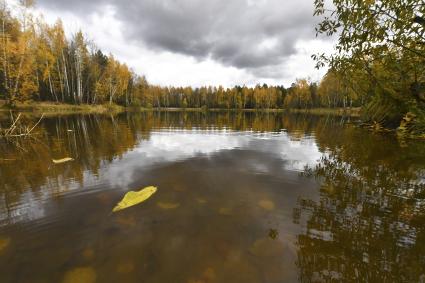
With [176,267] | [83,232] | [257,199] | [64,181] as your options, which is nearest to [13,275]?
[83,232]

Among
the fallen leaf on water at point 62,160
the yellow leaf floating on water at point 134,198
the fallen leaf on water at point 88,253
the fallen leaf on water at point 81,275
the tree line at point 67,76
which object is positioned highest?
the tree line at point 67,76

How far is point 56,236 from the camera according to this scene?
180 inches

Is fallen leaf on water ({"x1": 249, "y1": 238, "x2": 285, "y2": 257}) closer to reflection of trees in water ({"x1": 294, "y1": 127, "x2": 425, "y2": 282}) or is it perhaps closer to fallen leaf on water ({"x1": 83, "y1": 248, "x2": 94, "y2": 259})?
reflection of trees in water ({"x1": 294, "y1": 127, "x2": 425, "y2": 282})

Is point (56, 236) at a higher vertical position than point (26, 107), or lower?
lower

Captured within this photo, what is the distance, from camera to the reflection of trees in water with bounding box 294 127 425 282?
368 centimetres

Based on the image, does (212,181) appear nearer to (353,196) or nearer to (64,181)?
(353,196)

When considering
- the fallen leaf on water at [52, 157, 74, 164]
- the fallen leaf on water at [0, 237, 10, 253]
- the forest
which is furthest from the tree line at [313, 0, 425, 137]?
the fallen leaf on water at [52, 157, 74, 164]

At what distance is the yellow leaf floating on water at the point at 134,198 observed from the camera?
5.79m

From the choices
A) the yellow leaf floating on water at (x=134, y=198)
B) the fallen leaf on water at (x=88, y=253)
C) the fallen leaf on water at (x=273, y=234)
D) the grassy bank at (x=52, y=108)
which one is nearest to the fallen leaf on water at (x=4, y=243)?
the fallen leaf on water at (x=88, y=253)

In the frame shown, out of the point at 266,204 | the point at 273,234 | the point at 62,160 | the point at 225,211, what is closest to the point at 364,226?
the point at 273,234

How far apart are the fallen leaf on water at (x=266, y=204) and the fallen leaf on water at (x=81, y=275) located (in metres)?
4.21

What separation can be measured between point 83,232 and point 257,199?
4593 millimetres

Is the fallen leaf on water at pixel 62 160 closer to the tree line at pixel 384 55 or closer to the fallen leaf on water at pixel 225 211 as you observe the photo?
the fallen leaf on water at pixel 225 211

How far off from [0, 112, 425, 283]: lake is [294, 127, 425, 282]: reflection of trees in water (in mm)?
→ 25
